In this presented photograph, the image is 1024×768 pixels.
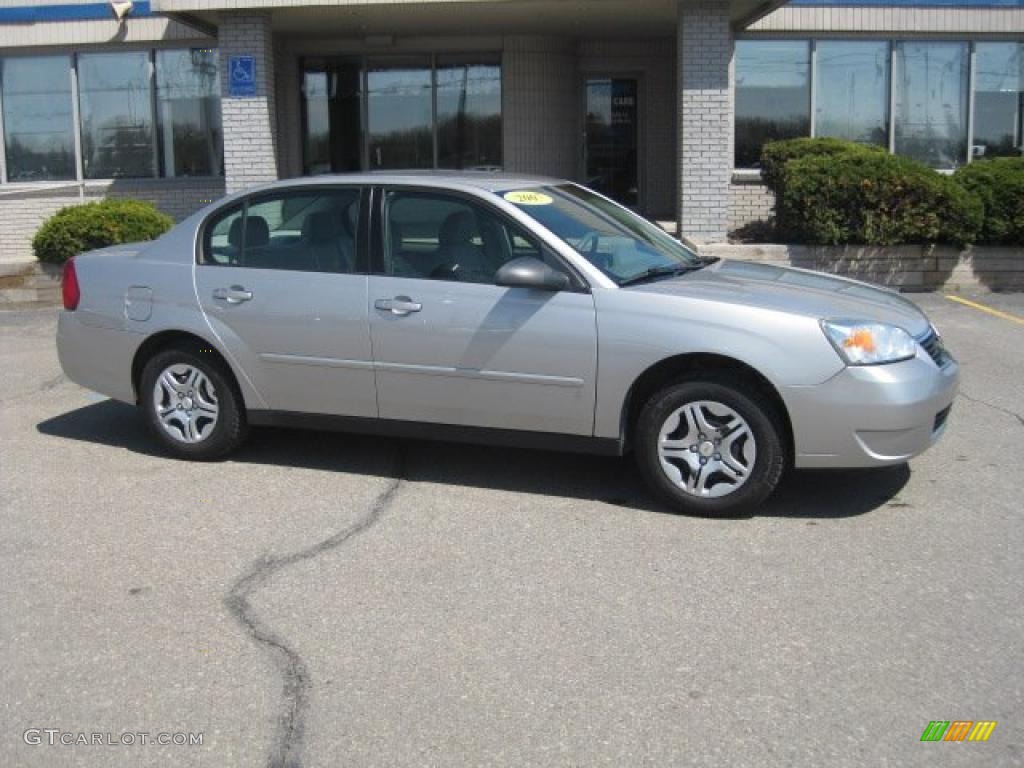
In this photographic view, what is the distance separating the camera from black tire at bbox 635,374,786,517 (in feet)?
18.2

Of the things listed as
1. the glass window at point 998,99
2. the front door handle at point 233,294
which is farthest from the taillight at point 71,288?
the glass window at point 998,99

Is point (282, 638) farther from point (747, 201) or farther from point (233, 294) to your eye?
point (747, 201)

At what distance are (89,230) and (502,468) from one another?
27.9ft

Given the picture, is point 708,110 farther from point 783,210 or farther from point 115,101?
point 115,101

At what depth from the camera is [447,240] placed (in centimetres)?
628

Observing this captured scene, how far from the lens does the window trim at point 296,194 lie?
252 inches

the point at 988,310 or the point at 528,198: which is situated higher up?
the point at 528,198

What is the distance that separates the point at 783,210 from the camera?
13.9 metres

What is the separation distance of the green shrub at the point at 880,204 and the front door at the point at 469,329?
26.3ft

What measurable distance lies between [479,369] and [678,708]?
2538 mm

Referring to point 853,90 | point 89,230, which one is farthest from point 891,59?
point 89,230

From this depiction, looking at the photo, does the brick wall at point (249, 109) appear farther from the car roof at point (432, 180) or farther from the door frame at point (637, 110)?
the car roof at point (432, 180)

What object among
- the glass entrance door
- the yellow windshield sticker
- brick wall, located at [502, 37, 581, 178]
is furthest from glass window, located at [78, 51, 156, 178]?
the yellow windshield sticker

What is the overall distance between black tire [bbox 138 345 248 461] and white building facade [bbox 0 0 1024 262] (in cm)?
891
